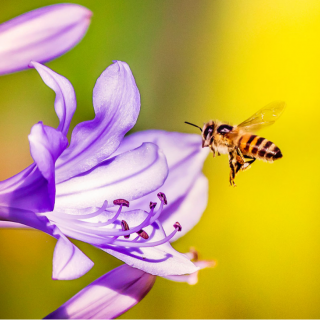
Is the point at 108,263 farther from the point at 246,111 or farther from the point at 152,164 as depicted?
the point at 246,111

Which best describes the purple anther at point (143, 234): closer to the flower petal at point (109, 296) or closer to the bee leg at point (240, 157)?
the flower petal at point (109, 296)

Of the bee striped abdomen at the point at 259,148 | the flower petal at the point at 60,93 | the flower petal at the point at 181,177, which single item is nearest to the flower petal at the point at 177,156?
the flower petal at the point at 181,177

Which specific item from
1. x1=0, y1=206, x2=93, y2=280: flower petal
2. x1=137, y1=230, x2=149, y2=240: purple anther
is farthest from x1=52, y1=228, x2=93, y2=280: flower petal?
x1=137, y1=230, x2=149, y2=240: purple anther

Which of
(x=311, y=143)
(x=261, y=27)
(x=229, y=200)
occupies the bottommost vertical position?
(x=229, y=200)

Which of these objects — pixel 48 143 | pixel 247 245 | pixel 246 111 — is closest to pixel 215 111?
pixel 246 111

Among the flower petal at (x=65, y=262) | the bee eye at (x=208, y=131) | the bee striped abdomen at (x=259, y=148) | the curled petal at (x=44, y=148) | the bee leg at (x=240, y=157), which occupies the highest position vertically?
the bee eye at (x=208, y=131)

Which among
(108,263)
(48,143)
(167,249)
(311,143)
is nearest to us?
(48,143)

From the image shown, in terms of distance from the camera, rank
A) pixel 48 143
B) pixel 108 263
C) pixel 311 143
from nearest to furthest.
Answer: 1. pixel 48 143
2. pixel 108 263
3. pixel 311 143

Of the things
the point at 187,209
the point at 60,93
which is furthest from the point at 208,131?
the point at 60,93
